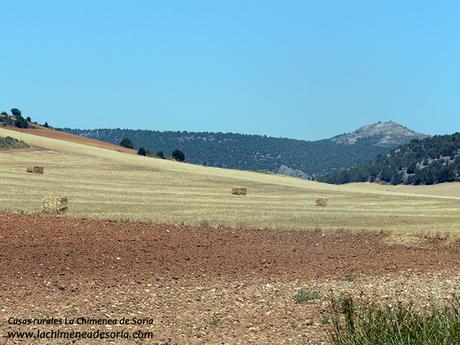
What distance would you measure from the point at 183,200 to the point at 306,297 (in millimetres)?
31618

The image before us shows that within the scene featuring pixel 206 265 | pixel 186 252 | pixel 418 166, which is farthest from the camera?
pixel 418 166

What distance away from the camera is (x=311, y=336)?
11836mm

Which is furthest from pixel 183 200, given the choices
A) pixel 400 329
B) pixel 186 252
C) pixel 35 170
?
pixel 400 329

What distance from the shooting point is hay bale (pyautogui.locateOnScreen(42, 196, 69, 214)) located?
106 feet

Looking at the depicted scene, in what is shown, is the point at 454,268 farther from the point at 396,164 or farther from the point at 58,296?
the point at 396,164

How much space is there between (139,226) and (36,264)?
906 cm

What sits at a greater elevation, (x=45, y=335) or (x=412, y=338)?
(x=412, y=338)

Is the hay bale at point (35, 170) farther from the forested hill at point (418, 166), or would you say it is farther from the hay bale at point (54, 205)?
the forested hill at point (418, 166)

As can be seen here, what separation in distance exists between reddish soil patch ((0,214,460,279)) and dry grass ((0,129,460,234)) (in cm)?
457

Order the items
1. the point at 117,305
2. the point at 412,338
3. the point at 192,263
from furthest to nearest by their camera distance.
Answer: the point at 192,263 → the point at 117,305 → the point at 412,338

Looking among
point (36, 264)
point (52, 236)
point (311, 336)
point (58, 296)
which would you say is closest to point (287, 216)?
point (52, 236)

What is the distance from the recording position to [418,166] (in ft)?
496

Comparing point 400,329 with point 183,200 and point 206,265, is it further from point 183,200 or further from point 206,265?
point 183,200

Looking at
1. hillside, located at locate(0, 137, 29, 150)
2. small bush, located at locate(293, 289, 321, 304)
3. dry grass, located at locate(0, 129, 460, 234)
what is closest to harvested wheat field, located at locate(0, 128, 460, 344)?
small bush, located at locate(293, 289, 321, 304)
